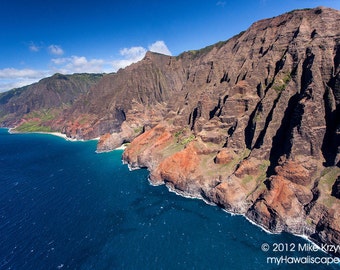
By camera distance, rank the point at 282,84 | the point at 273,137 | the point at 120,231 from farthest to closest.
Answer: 1. the point at 282,84
2. the point at 273,137
3. the point at 120,231

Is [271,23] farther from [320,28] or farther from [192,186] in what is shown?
[192,186]

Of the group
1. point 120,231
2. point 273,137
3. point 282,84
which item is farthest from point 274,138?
point 120,231

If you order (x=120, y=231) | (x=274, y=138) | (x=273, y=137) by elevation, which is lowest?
(x=120, y=231)

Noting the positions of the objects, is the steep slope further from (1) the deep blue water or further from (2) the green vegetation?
(1) the deep blue water

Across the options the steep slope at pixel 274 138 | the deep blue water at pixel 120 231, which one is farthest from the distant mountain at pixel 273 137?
the deep blue water at pixel 120 231

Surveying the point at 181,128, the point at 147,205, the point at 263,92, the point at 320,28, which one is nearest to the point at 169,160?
the point at 147,205

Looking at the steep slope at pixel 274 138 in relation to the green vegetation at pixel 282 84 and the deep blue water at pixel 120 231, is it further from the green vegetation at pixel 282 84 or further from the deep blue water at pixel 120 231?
the deep blue water at pixel 120 231

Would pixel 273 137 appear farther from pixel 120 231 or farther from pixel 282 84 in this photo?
pixel 120 231
